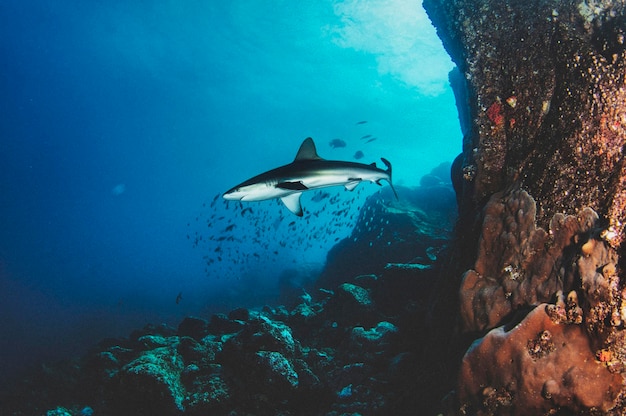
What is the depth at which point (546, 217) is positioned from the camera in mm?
3172

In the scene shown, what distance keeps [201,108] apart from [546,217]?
49.9 metres

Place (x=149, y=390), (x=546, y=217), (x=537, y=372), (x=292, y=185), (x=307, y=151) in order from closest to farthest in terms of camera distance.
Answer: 1. (x=537, y=372)
2. (x=546, y=217)
3. (x=292, y=185)
4. (x=307, y=151)
5. (x=149, y=390)

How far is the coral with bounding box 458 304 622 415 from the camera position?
8.32ft


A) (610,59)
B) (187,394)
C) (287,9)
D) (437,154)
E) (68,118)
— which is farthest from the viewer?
(437,154)

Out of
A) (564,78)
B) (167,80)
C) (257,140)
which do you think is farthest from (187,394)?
(257,140)

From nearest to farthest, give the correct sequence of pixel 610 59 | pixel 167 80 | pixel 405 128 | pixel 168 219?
pixel 610 59 < pixel 167 80 < pixel 405 128 < pixel 168 219

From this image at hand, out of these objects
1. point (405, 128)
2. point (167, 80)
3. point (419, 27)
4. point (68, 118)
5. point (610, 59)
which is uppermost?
point (68, 118)

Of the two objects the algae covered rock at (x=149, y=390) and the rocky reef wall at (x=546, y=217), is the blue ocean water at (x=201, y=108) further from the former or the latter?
the rocky reef wall at (x=546, y=217)

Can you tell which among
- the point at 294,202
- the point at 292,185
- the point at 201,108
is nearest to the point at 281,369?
the point at 294,202

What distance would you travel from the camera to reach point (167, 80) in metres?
39.6

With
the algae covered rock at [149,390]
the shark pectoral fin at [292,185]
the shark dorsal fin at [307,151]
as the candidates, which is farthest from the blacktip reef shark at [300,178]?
the algae covered rock at [149,390]

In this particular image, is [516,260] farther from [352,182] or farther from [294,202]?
[294,202]

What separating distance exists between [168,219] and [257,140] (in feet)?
370

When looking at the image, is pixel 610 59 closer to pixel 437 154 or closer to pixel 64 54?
pixel 64 54
